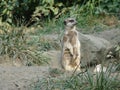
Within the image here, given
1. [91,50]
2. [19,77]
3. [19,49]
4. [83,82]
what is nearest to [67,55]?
[19,49]

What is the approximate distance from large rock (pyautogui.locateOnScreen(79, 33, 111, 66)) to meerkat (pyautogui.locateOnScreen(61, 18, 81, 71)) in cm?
114

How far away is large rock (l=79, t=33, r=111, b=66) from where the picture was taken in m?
8.96

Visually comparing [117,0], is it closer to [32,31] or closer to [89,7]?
[89,7]

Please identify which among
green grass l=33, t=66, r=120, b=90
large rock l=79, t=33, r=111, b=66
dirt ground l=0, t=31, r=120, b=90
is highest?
green grass l=33, t=66, r=120, b=90

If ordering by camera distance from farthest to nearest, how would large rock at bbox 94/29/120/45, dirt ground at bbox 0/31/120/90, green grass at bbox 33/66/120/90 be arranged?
1. large rock at bbox 94/29/120/45
2. dirt ground at bbox 0/31/120/90
3. green grass at bbox 33/66/120/90

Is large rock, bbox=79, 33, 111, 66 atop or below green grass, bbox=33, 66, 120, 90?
below

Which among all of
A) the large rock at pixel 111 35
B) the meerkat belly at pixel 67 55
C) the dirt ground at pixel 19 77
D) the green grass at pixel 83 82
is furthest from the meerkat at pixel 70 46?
the large rock at pixel 111 35

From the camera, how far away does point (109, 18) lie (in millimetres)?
11391

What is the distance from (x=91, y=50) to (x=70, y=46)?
5.51 ft

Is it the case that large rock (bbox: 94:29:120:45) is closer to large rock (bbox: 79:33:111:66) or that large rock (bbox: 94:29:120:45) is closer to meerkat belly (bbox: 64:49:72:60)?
large rock (bbox: 79:33:111:66)

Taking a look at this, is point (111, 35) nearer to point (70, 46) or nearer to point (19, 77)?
point (70, 46)

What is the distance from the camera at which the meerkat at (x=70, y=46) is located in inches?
290

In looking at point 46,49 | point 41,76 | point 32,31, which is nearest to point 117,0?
point 32,31

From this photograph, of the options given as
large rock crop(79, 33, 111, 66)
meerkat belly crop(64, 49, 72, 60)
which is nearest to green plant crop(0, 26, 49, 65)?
meerkat belly crop(64, 49, 72, 60)
